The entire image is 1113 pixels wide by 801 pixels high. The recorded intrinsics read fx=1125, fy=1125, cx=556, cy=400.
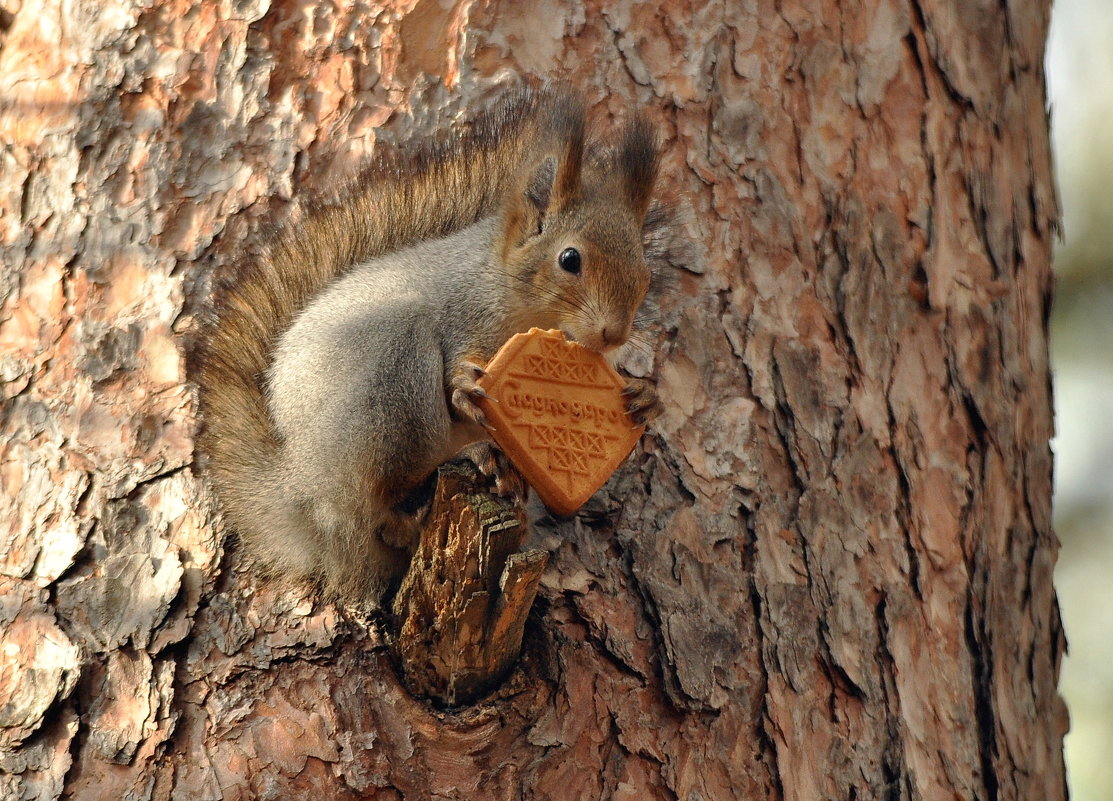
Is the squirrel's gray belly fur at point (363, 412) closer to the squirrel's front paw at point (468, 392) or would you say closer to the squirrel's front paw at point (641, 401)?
the squirrel's front paw at point (468, 392)

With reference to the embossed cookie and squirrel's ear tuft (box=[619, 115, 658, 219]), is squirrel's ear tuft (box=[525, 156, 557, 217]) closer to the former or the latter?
squirrel's ear tuft (box=[619, 115, 658, 219])

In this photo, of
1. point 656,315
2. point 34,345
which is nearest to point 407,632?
point 656,315

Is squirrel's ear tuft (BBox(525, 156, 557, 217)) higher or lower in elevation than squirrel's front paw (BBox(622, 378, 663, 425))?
higher

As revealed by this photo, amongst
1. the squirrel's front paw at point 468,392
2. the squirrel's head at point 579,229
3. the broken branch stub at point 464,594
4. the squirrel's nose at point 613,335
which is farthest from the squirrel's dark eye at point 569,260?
the broken branch stub at point 464,594

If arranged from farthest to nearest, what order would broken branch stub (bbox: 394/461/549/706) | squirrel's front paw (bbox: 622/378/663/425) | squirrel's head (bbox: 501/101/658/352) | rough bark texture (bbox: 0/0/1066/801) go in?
squirrel's head (bbox: 501/101/658/352), squirrel's front paw (bbox: 622/378/663/425), rough bark texture (bbox: 0/0/1066/801), broken branch stub (bbox: 394/461/549/706)

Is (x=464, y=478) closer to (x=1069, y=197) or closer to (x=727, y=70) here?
(x=727, y=70)

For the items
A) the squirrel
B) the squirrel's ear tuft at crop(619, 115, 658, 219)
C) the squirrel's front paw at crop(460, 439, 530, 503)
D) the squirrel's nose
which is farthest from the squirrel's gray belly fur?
the squirrel's ear tuft at crop(619, 115, 658, 219)
